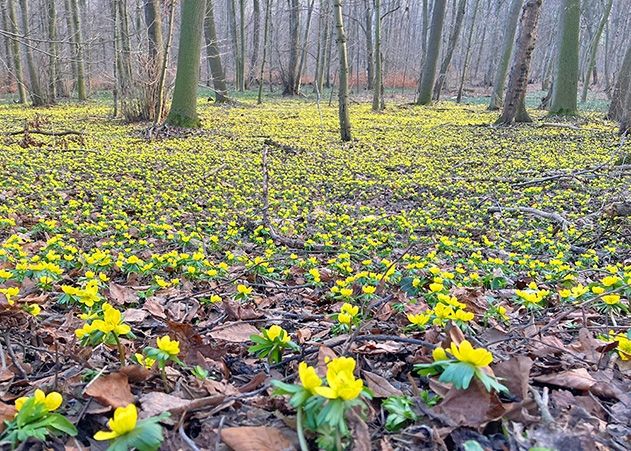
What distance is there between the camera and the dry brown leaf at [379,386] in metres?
1.22

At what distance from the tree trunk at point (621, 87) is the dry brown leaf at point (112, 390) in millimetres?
12375

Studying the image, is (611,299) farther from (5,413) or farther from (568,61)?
(568,61)

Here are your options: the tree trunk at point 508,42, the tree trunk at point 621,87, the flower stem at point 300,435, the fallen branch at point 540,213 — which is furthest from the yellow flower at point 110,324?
the tree trunk at point 508,42

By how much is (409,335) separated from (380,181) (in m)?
4.96

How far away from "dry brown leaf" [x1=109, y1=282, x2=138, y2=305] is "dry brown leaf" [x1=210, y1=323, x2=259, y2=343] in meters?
0.73

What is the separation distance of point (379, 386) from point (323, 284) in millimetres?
1566

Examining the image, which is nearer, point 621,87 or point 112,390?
point 112,390

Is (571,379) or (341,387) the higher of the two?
(341,387)

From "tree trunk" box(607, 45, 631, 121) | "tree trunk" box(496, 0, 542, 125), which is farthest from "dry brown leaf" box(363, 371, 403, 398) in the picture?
"tree trunk" box(607, 45, 631, 121)

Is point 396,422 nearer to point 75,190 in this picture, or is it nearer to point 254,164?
point 75,190

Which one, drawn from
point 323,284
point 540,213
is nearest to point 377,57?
point 540,213

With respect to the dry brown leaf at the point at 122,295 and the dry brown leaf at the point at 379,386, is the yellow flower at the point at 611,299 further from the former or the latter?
the dry brown leaf at the point at 122,295

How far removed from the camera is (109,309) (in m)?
1.36

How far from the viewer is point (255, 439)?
99 cm
